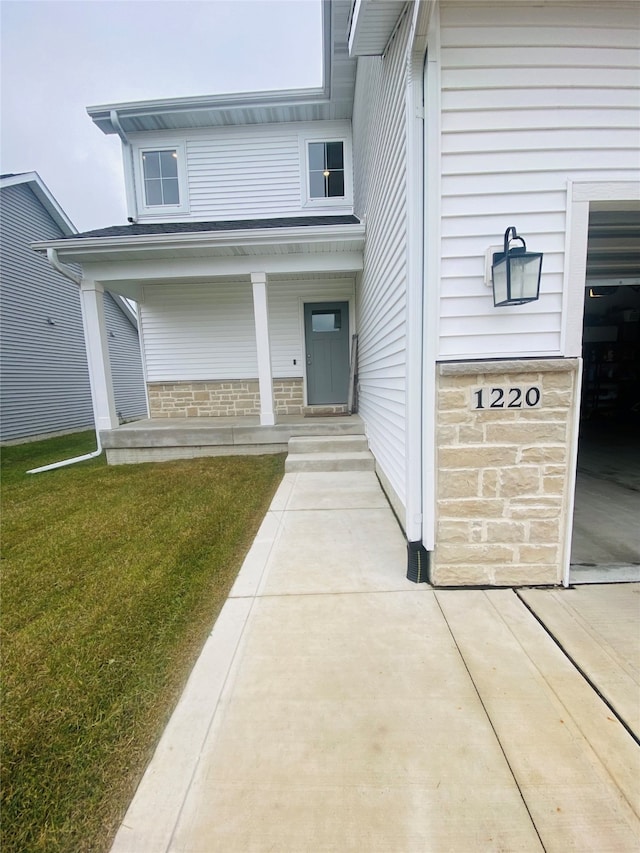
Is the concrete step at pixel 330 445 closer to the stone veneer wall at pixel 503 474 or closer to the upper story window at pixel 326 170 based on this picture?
the stone veneer wall at pixel 503 474

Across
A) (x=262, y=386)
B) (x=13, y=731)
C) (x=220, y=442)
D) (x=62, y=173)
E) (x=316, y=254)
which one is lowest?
(x=13, y=731)

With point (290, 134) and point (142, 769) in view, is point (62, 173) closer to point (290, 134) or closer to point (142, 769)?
point (290, 134)

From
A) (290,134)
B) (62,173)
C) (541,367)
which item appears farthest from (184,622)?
(62,173)

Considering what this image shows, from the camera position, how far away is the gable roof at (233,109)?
621 cm

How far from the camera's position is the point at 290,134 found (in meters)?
6.82

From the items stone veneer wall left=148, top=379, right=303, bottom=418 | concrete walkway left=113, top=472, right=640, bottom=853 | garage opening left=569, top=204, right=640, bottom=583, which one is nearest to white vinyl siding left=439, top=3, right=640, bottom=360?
garage opening left=569, top=204, right=640, bottom=583

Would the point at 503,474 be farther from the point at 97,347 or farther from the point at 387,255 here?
the point at 97,347

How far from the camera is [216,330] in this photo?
273 inches

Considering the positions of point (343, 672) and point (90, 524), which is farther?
point (90, 524)

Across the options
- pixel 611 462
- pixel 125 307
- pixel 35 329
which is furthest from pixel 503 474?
pixel 125 307

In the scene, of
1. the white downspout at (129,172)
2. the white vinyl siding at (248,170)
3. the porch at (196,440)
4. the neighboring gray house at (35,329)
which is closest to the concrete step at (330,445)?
the porch at (196,440)

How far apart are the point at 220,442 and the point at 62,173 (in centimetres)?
6166

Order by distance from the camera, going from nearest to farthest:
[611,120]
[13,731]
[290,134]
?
[13,731], [611,120], [290,134]

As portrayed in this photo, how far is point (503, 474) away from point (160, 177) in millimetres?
8244
